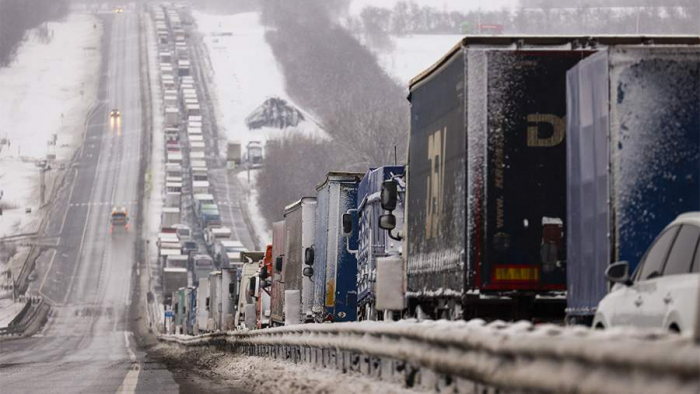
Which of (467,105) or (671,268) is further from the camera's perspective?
(467,105)

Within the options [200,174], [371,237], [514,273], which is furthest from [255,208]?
[514,273]

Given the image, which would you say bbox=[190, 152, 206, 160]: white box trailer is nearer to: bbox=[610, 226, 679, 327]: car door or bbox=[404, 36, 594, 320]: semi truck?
bbox=[404, 36, 594, 320]: semi truck

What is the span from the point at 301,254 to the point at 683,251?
24.0m

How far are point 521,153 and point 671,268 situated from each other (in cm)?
588

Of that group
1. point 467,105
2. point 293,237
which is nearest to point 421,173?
point 467,105

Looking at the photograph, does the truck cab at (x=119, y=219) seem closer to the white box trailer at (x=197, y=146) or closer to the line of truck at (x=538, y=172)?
the white box trailer at (x=197, y=146)

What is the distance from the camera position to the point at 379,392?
1238 cm

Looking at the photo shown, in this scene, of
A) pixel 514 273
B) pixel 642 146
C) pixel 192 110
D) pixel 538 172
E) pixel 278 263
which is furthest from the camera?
pixel 192 110

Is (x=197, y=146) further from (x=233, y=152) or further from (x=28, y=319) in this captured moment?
(x=28, y=319)

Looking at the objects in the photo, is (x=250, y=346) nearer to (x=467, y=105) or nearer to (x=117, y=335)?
(x=467, y=105)

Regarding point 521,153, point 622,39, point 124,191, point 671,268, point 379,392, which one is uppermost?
point 124,191

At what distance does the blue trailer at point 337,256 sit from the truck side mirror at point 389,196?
7.22m

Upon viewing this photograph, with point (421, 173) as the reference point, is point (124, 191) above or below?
above

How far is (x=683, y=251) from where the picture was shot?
33.6 ft
